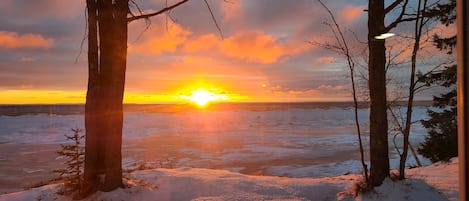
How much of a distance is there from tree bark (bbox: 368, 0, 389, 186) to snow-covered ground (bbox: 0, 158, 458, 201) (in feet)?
1.56

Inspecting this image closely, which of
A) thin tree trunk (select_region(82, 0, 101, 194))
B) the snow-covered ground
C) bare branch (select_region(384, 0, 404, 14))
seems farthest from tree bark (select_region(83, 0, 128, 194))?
bare branch (select_region(384, 0, 404, 14))

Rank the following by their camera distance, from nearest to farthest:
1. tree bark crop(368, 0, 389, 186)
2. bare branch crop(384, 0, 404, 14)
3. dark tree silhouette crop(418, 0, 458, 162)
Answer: bare branch crop(384, 0, 404, 14) → tree bark crop(368, 0, 389, 186) → dark tree silhouette crop(418, 0, 458, 162)

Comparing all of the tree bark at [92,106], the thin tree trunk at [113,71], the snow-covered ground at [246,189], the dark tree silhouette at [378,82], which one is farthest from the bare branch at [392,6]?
the tree bark at [92,106]

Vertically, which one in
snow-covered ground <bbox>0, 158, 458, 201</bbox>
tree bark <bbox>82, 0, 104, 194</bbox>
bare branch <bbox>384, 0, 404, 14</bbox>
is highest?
bare branch <bbox>384, 0, 404, 14</bbox>

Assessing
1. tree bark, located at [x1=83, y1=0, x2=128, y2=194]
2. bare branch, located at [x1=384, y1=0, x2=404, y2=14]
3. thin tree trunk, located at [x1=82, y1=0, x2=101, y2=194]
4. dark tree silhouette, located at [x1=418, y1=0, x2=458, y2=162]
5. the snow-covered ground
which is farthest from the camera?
dark tree silhouette, located at [x1=418, y1=0, x2=458, y2=162]

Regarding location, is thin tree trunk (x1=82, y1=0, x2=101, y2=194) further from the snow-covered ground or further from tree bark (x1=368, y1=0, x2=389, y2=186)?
tree bark (x1=368, y1=0, x2=389, y2=186)

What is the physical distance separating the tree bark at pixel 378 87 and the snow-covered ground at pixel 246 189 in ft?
1.56

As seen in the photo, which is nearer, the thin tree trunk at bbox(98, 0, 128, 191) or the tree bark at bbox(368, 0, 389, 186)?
the thin tree trunk at bbox(98, 0, 128, 191)

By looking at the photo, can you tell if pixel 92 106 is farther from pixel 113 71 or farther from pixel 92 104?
pixel 113 71

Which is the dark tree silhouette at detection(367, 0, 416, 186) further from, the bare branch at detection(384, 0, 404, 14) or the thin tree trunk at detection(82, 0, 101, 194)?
the thin tree trunk at detection(82, 0, 101, 194)

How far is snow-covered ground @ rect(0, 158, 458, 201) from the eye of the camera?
6426 millimetres

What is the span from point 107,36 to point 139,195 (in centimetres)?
266

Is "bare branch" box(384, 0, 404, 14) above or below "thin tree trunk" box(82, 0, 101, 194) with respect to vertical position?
above

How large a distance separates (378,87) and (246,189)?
2.96 meters
